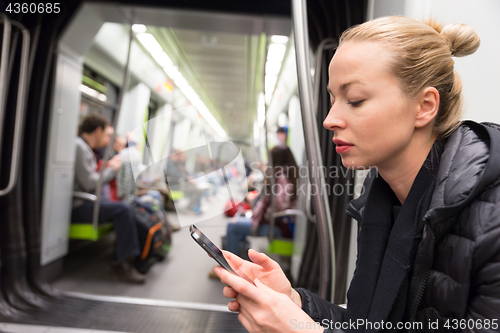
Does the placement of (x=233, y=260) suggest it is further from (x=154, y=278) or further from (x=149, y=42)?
(x=149, y=42)

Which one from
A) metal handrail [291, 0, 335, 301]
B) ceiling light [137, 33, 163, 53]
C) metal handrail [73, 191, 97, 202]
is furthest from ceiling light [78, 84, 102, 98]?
metal handrail [291, 0, 335, 301]

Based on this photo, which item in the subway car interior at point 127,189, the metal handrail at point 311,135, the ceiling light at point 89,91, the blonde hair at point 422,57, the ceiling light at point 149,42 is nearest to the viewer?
the blonde hair at point 422,57

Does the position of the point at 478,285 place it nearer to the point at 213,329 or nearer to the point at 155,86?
the point at 213,329

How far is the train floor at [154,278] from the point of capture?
2713 millimetres

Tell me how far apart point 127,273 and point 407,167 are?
2.79m

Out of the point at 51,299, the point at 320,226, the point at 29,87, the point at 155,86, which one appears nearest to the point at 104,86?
the point at 155,86

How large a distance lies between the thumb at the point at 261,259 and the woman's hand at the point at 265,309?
102 millimetres

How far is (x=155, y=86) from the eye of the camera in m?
6.24

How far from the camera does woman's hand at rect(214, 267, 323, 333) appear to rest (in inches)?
24.1

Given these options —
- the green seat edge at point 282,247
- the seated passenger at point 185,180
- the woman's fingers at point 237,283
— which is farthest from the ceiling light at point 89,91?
the woman's fingers at point 237,283

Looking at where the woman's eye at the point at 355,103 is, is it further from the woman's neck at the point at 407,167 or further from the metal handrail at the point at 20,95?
the metal handrail at the point at 20,95

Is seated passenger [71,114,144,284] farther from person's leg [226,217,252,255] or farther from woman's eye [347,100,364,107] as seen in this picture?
woman's eye [347,100,364,107]

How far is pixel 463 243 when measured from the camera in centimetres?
62

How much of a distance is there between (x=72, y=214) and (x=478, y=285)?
324 cm
